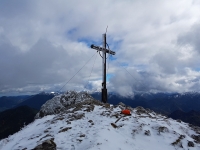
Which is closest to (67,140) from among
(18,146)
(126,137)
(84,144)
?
(84,144)

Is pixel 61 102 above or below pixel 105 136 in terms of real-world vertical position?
above

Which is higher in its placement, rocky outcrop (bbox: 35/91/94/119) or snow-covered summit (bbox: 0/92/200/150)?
rocky outcrop (bbox: 35/91/94/119)

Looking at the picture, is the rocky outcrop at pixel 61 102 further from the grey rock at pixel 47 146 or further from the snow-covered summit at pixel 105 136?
the grey rock at pixel 47 146

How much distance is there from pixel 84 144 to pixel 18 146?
16.0 ft

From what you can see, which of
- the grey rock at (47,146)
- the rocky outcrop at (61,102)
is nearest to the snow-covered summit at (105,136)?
the grey rock at (47,146)

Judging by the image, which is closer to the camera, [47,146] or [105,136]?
[47,146]

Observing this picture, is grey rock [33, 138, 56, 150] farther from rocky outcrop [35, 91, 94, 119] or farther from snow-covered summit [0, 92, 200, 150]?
rocky outcrop [35, 91, 94, 119]

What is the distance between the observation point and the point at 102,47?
2866 cm

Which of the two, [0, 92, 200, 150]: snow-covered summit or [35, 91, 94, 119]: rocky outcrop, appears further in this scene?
[35, 91, 94, 119]: rocky outcrop

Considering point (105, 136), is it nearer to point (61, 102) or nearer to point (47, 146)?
point (47, 146)

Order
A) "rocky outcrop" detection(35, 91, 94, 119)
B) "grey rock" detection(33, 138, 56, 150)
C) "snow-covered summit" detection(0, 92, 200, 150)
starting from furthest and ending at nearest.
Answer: "rocky outcrop" detection(35, 91, 94, 119) < "snow-covered summit" detection(0, 92, 200, 150) < "grey rock" detection(33, 138, 56, 150)

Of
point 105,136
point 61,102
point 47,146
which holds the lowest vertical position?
point 47,146

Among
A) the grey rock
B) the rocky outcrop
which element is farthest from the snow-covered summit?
the rocky outcrop

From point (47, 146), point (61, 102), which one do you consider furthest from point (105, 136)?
point (61, 102)
